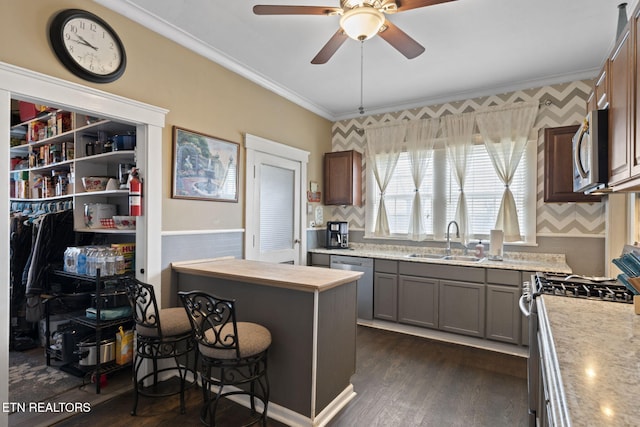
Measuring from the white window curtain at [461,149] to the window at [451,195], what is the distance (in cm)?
7

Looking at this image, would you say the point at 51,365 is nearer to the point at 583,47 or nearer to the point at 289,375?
the point at 289,375

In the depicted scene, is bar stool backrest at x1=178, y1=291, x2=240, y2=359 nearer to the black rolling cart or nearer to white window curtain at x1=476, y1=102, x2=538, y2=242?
the black rolling cart

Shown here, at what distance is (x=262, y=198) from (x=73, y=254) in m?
1.79

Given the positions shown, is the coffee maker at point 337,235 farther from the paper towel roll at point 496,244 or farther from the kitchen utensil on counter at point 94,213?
the kitchen utensil on counter at point 94,213

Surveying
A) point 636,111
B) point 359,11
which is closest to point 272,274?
point 359,11

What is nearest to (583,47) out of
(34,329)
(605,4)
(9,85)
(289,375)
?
(605,4)

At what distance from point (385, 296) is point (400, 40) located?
108 inches

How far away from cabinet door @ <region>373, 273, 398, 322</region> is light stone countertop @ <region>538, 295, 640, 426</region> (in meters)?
2.20

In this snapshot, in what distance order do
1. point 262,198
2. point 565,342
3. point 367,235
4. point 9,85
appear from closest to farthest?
point 565,342 → point 9,85 → point 262,198 → point 367,235

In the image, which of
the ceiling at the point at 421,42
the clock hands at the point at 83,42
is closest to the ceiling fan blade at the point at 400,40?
the ceiling at the point at 421,42

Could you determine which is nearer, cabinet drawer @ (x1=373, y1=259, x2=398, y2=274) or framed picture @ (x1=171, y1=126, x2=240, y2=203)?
framed picture @ (x1=171, y1=126, x2=240, y2=203)

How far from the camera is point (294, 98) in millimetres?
4066

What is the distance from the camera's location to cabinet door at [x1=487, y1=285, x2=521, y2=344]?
308 centimetres

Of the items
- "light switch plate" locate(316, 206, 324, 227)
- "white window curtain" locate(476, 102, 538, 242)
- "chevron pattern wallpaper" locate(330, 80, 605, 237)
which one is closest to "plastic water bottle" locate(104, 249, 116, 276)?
"light switch plate" locate(316, 206, 324, 227)
